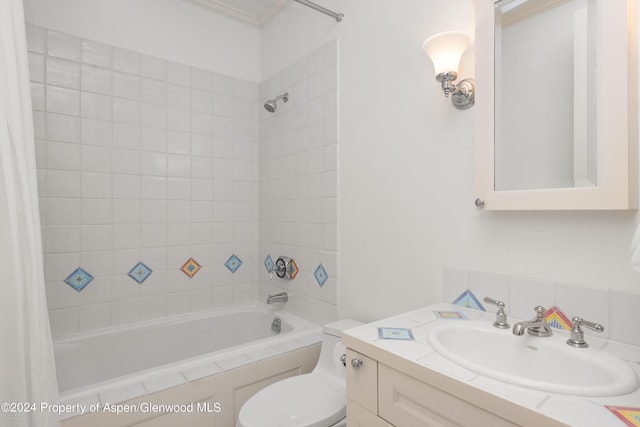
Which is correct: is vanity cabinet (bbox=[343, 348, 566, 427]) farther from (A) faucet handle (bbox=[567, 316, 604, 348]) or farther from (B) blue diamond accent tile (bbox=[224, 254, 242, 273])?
(B) blue diamond accent tile (bbox=[224, 254, 242, 273])

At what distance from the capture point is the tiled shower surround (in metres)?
1.76

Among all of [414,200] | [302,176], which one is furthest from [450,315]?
[302,176]

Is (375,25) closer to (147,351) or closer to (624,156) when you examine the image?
(624,156)

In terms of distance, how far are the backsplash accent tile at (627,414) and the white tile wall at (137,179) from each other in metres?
2.08

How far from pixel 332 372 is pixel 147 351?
117 centimetres

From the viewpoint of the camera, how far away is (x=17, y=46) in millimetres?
947

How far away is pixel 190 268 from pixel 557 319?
1.96 m

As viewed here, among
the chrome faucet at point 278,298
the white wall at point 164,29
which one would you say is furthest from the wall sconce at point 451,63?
the white wall at point 164,29

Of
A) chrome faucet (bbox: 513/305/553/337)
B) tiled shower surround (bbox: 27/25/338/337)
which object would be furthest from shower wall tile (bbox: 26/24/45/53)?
chrome faucet (bbox: 513/305/553/337)

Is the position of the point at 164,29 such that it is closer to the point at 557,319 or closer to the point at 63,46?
the point at 63,46

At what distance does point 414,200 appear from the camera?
140cm

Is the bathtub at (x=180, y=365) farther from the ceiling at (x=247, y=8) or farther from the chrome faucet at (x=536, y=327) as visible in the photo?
the ceiling at (x=247, y=8)

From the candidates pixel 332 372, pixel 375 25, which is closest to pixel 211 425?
pixel 332 372

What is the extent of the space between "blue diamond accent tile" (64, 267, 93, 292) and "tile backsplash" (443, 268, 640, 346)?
1.87 metres
